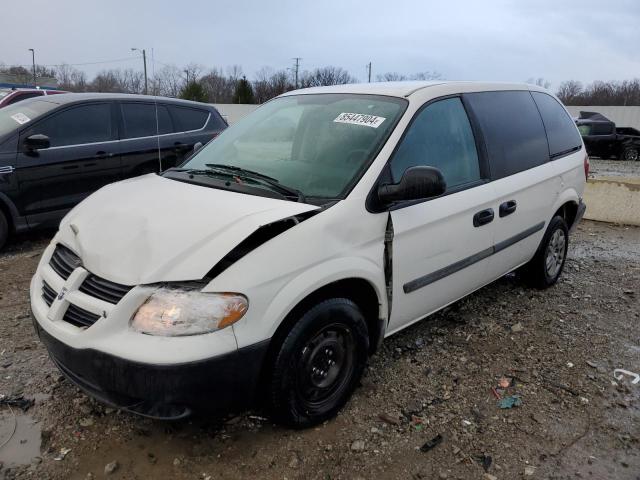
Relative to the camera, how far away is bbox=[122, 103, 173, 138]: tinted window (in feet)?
21.0

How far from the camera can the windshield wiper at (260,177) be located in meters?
2.75

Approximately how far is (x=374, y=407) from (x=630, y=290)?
11.1 feet

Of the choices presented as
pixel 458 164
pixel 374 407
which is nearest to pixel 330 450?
pixel 374 407

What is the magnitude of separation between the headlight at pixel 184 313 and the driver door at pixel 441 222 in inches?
42.8

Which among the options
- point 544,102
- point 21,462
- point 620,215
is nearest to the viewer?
point 21,462

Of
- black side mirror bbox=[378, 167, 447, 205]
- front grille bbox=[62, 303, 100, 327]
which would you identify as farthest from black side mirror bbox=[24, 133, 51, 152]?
black side mirror bbox=[378, 167, 447, 205]

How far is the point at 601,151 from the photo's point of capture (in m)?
20.9

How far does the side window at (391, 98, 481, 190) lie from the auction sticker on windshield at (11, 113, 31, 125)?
4617 mm

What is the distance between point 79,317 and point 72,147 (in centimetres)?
413

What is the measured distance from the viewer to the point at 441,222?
3.12 metres

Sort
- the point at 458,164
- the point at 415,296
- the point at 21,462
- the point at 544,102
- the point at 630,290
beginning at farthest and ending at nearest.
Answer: the point at 630,290 → the point at 544,102 → the point at 458,164 → the point at 415,296 → the point at 21,462

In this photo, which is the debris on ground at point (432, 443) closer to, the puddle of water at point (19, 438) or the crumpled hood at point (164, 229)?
the crumpled hood at point (164, 229)

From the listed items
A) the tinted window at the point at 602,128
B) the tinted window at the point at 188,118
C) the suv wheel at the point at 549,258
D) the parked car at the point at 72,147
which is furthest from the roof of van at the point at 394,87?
the tinted window at the point at 602,128

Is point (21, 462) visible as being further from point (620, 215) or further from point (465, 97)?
point (620, 215)
